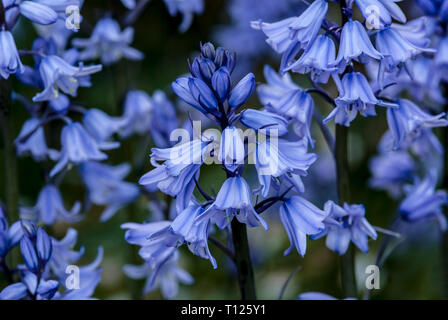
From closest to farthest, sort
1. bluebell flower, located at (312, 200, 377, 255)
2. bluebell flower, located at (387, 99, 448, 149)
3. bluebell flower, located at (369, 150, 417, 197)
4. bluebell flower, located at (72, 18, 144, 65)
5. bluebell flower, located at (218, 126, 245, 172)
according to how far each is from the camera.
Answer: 1. bluebell flower, located at (218, 126, 245, 172)
2. bluebell flower, located at (312, 200, 377, 255)
3. bluebell flower, located at (387, 99, 448, 149)
4. bluebell flower, located at (72, 18, 144, 65)
5. bluebell flower, located at (369, 150, 417, 197)

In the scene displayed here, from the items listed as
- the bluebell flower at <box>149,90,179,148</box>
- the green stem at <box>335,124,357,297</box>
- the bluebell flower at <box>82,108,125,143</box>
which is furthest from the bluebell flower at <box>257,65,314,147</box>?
the bluebell flower at <box>82,108,125,143</box>

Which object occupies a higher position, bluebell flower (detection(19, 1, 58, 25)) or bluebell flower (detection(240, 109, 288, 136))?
bluebell flower (detection(19, 1, 58, 25))

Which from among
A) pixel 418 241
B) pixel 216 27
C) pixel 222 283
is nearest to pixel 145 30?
pixel 216 27

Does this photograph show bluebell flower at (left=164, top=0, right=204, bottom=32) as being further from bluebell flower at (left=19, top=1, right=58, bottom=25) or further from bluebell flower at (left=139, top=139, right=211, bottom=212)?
bluebell flower at (left=139, top=139, right=211, bottom=212)

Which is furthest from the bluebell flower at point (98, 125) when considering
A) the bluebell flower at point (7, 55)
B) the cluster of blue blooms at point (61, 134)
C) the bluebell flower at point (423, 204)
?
the bluebell flower at point (423, 204)

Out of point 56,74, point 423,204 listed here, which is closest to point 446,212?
point 423,204

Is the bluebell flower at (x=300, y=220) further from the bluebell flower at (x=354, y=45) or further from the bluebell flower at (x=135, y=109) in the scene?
the bluebell flower at (x=135, y=109)
